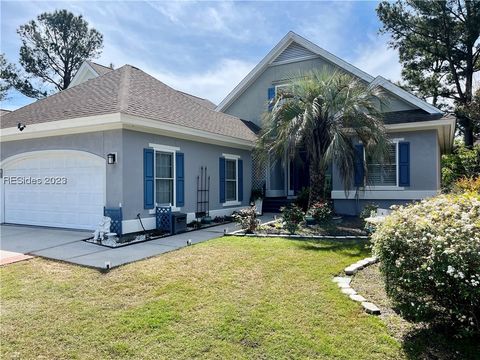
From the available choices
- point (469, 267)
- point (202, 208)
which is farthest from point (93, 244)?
point (469, 267)

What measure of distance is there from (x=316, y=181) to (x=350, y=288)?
653cm

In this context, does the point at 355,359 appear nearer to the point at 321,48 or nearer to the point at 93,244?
the point at 93,244

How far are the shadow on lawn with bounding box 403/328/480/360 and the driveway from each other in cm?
517

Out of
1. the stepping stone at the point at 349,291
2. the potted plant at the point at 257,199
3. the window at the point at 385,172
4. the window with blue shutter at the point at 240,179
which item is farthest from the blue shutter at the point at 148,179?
the window at the point at 385,172

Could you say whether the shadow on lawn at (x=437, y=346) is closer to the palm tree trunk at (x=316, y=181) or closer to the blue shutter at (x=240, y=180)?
the palm tree trunk at (x=316, y=181)

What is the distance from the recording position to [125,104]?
9977 mm

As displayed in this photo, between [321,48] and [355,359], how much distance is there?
49.6ft

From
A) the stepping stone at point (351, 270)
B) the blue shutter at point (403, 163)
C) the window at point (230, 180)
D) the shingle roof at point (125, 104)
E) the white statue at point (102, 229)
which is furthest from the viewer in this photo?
the window at point (230, 180)

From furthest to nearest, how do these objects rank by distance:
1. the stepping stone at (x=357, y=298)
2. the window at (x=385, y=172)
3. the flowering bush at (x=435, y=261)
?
the window at (x=385, y=172)
the stepping stone at (x=357, y=298)
the flowering bush at (x=435, y=261)

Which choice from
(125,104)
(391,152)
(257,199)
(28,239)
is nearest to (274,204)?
(257,199)

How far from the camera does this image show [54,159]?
37.3 ft

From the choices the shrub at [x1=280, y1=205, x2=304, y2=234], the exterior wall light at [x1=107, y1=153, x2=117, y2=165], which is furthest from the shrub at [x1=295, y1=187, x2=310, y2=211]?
the exterior wall light at [x1=107, y1=153, x2=117, y2=165]

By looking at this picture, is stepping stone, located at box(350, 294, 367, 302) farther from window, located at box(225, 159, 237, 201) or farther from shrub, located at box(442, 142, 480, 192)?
shrub, located at box(442, 142, 480, 192)

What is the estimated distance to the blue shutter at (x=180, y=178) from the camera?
11.6 m
